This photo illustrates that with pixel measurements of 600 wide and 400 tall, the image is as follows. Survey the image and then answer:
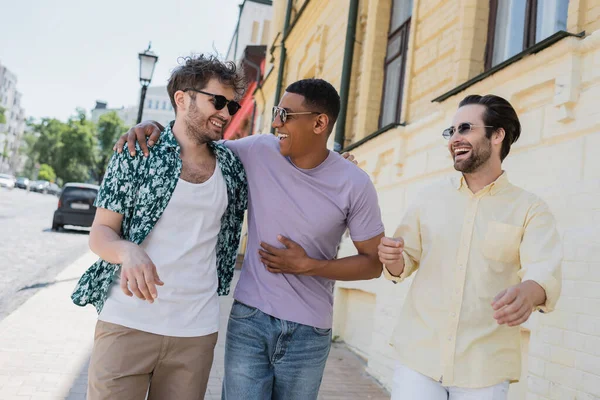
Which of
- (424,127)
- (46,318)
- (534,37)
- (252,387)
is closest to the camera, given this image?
(252,387)

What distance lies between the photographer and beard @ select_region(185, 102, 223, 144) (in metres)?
2.43

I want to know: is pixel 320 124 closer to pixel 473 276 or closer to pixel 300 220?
pixel 300 220

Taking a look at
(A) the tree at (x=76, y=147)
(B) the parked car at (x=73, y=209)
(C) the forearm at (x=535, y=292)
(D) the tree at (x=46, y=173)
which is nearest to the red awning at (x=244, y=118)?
(B) the parked car at (x=73, y=209)

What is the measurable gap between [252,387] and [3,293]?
6.36 meters

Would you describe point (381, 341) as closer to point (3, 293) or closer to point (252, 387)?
point (252, 387)

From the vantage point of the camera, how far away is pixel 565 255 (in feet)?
10.8

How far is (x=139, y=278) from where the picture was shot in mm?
1861

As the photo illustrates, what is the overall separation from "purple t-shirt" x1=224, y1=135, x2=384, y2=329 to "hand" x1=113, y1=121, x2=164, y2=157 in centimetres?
49

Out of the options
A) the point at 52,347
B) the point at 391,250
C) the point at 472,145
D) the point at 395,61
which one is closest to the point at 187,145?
the point at 391,250

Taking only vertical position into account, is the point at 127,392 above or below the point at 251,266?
below

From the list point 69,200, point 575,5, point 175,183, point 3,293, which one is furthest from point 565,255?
point 69,200

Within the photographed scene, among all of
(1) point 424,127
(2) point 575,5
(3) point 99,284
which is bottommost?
(3) point 99,284

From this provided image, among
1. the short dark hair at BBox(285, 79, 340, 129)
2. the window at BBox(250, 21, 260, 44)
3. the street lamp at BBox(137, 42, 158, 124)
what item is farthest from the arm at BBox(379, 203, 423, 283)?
the window at BBox(250, 21, 260, 44)

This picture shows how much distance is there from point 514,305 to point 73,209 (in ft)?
55.2
